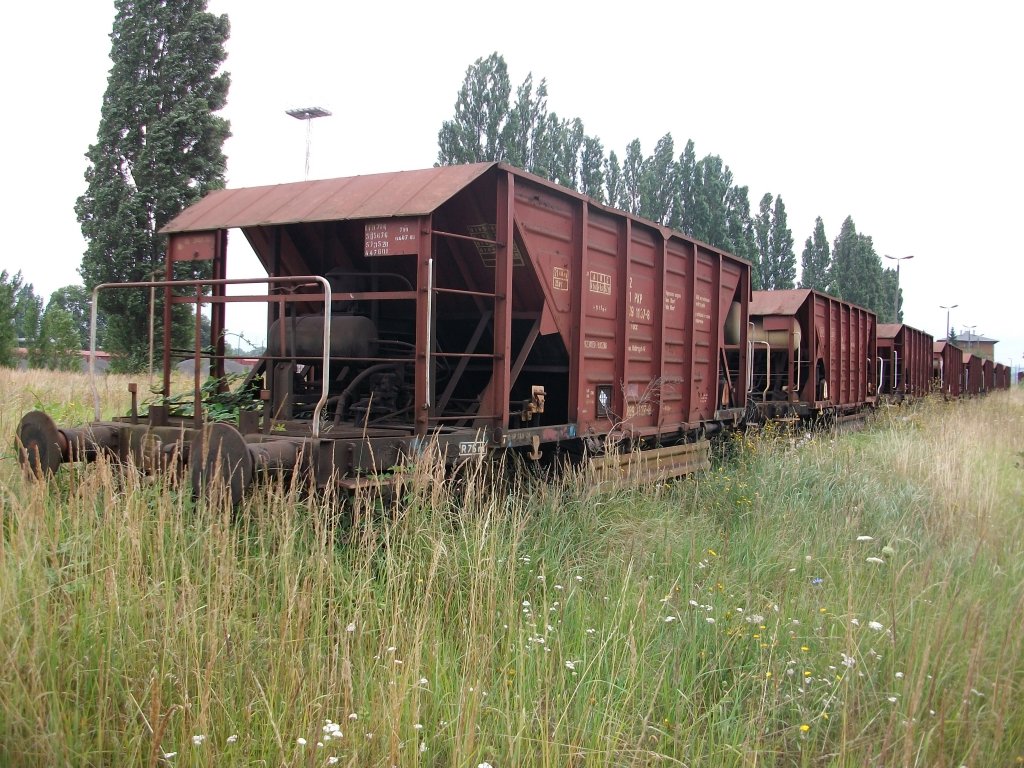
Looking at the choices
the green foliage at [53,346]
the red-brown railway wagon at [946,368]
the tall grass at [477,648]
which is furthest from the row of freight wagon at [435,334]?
the green foliage at [53,346]

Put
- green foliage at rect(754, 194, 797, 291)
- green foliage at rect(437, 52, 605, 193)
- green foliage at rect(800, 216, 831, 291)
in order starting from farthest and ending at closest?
1. green foliage at rect(800, 216, 831, 291)
2. green foliage at rect(754, 194, 797, 291)
3. green foliage at rect(437, 52, 605, 193)

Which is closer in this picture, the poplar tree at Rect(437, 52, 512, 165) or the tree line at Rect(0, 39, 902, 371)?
the tree line at Rect(0, 39, 902, 371)

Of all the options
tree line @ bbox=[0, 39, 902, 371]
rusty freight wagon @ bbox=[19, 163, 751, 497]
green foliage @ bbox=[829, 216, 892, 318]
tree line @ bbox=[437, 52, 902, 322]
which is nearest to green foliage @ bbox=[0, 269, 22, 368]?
tree line @ bbox=[0, 39, 902, 371]

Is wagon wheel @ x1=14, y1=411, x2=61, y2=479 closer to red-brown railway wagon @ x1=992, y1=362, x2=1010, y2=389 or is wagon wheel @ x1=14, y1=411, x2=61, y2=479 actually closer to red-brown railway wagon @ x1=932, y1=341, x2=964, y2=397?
red-brown railway wagon @ x1=932, y1=341, x2=964, y2=397

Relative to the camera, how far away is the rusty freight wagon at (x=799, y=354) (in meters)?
15.0

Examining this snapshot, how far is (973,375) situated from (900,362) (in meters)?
19.1

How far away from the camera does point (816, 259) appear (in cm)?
5606

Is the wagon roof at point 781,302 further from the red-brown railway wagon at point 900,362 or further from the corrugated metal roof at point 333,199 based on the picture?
the corrugated metal roof at point 333,199

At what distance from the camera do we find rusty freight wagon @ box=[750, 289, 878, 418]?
49.1 ft

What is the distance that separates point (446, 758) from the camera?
3010mm

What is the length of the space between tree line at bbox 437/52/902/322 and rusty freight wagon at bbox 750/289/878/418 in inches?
544

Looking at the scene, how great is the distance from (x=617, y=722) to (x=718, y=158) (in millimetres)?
43347

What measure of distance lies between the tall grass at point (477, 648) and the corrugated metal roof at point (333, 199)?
2162 millimetres

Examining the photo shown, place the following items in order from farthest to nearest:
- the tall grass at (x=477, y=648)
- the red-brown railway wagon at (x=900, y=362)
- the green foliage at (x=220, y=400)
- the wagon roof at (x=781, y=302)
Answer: the red-brown railway wagon at (x=900, y=362)
the wagon roof at (x=781, y=302)
the green foliage at (x=220, y=400)
the tall grass at (x=477, y=648)
